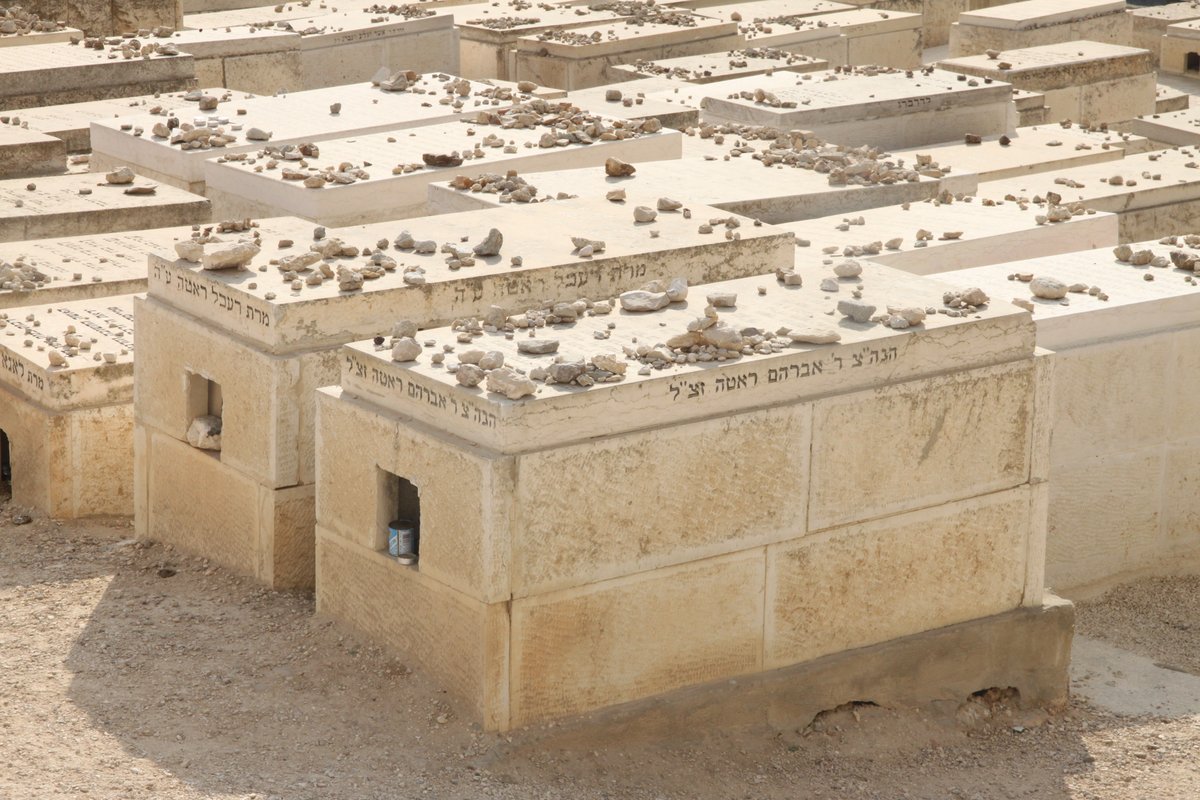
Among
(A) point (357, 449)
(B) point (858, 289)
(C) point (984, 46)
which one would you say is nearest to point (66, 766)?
(A) point (357, 449)

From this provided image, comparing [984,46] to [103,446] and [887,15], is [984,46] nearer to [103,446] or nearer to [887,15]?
[887,15]

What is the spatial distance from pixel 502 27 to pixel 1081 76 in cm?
480

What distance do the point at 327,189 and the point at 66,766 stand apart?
4144mm

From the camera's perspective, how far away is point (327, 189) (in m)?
9.58

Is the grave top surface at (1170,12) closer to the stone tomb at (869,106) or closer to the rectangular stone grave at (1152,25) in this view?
the rectangular stone grave at (1152,25)

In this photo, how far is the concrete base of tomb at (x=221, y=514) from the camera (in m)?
7.28

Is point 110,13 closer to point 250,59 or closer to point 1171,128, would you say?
point 250,59

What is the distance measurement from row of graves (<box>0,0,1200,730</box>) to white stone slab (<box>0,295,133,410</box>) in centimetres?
2

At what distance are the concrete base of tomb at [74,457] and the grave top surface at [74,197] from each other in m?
2.09

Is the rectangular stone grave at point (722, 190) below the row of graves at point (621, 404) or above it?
above

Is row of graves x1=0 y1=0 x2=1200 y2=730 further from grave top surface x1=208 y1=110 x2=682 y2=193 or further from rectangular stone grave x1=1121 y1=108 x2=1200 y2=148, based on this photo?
rectangular stone grave x1=1121 y1=108 x2=1200 y2=148

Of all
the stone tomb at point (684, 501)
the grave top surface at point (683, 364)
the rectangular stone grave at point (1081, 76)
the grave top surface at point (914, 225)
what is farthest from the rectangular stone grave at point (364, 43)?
the stone tomb at point (684, 501)

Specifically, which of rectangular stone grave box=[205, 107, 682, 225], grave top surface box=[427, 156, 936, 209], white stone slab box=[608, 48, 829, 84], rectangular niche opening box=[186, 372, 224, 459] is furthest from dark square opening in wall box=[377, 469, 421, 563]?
white stone slab box=[608, 48, 829, 84]

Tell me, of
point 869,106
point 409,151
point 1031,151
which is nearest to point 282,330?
point 409,151
